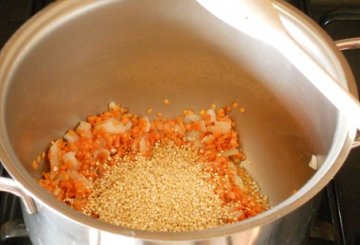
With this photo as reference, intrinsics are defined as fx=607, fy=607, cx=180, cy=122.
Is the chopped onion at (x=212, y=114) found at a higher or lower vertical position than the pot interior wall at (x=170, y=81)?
lower

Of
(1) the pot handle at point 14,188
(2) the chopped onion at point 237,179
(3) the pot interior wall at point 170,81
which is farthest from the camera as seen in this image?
(2) the chopped onion at point 237,179

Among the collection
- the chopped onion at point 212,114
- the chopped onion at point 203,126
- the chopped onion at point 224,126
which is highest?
the chopped onion at point 212,114

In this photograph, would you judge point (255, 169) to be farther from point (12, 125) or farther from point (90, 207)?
point (12, 125)

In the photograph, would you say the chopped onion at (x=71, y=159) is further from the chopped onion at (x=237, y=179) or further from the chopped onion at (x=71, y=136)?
the chopped onion at (x=237, y=179)

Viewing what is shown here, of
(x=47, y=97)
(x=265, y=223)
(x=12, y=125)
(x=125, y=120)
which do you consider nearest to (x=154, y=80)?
(x=125, y=120)

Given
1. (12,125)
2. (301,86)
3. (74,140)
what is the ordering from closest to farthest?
(12,125)
(301,86)
(74,140)

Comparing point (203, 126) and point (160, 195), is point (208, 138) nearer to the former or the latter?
point (203, 126)

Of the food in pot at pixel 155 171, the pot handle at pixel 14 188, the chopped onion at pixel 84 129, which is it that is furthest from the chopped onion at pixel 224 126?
the pot handle at pixel 14 188

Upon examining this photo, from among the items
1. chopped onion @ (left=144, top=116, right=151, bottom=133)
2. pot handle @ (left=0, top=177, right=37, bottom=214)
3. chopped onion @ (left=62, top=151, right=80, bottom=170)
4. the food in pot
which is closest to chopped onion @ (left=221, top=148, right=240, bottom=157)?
the food in pot
